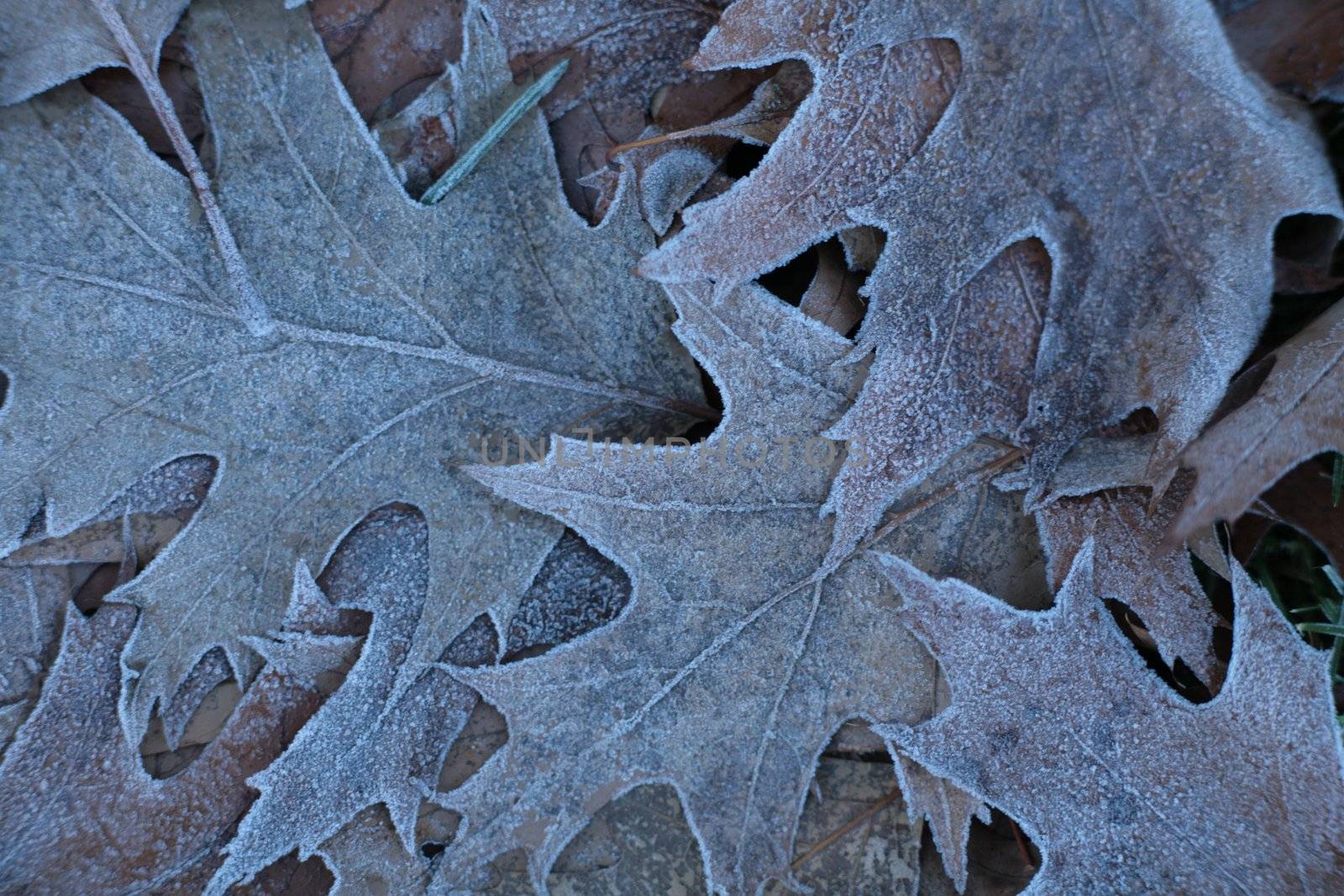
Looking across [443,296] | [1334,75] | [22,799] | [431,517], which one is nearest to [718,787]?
[431,517]

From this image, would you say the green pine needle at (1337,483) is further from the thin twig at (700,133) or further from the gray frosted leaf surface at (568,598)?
the gray frosted leaf surface at (568,598)

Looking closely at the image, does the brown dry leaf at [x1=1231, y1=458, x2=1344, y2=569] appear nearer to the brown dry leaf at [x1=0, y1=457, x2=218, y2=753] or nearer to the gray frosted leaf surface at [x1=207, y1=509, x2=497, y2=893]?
the gray frosted leaf surface at [x1=207, y1=509, x2=497, y2=893]

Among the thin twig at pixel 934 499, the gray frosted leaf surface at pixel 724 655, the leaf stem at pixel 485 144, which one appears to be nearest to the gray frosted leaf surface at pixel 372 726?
the gray frosted leaf surface at pixel 724 655

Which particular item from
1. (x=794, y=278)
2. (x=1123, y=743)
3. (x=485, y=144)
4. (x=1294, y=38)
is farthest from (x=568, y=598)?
(x=1294, y=38)

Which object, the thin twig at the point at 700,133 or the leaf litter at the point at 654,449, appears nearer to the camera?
the leaf litter at the point at 654,449

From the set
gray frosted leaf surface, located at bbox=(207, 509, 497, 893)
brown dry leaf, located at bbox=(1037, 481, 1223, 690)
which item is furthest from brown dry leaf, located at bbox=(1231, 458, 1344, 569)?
gray frosted leaf surface, located at bbox=(207, 509, 497, 893)
